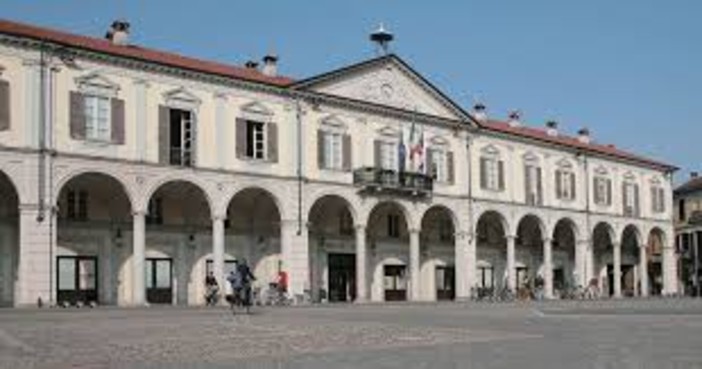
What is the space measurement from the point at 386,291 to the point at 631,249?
23.7 metres

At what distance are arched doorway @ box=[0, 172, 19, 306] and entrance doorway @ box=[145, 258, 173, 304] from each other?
5.59 m

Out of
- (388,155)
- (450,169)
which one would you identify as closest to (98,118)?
(388,155)

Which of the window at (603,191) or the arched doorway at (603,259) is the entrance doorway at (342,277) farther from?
the arched doorway at (603,259)

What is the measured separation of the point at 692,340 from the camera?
15453mm

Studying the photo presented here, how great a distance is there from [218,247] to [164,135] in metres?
4.76

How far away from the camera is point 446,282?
51.9 m

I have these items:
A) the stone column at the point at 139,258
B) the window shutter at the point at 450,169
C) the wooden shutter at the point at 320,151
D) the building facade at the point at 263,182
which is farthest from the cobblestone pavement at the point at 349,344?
the window shutter at the point at 450,169

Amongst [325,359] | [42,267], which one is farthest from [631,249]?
[325,359]

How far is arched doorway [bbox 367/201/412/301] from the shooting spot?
48.3 m

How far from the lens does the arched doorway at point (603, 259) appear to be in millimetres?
62312

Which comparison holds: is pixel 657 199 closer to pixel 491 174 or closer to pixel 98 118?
pixel 491 174

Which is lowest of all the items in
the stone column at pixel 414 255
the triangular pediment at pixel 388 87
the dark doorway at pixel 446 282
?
the dark doorway at pixel 446 282

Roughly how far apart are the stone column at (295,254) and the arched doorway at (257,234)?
0.87m

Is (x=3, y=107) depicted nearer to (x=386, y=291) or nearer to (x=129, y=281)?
(x=129, y=281)
